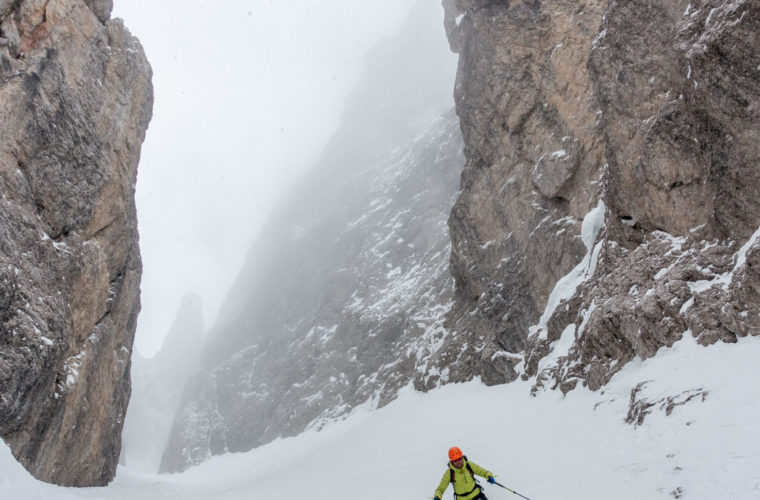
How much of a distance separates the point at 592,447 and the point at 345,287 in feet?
157

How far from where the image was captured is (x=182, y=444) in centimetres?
6375

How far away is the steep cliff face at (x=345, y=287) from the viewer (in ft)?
141

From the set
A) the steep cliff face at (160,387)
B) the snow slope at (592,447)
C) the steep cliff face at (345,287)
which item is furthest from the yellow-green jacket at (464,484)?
the steep cliff face at (160,387)

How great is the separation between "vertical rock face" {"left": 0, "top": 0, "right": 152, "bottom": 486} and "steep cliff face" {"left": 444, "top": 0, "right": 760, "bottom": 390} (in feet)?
53.4

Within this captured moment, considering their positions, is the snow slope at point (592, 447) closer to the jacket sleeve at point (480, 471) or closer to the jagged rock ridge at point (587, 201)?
the jagged rock ridge at point (587, 201)

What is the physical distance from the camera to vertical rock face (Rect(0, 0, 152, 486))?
623 inches

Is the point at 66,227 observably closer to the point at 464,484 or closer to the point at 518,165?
the point at 464,484

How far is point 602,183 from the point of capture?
2042cm

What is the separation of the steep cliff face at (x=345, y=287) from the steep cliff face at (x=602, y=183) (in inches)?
360

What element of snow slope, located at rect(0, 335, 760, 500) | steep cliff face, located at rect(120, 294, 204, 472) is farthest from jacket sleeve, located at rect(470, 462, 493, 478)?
steep cliff face, located at rect(120, 294, 204, 472)

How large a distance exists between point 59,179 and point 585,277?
18.9 meters

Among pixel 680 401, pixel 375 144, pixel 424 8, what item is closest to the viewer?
pixel 680 401

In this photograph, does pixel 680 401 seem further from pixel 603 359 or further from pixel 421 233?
pixel 421 233

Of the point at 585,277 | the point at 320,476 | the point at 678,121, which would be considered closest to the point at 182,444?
the point at 320,476
